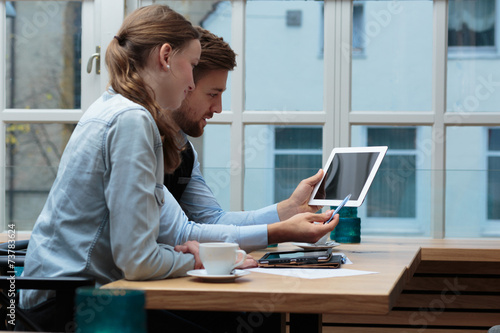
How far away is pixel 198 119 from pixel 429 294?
4.45 ft

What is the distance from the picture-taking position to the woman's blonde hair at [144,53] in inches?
56.1

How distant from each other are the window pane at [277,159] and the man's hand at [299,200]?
86 cm

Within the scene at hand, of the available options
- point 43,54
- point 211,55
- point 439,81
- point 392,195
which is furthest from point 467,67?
point 43,54

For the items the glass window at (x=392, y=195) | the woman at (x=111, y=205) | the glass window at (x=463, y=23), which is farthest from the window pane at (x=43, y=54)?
the woman at (x=111, y=205)

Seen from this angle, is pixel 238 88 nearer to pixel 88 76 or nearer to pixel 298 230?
pixel 88 76

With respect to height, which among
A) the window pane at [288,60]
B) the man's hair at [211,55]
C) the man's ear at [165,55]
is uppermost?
the window pane at [288,60]

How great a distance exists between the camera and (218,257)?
48.2 inches

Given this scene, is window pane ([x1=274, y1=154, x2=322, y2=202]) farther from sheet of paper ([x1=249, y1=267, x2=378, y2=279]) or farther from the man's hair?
sheet of paper ([x1=249, y1=267, x2=378, y2=279])

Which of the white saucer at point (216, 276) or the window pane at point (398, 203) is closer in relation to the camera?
the white saucer at point (216, 276)

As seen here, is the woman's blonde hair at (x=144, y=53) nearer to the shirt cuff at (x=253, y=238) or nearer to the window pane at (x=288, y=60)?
the shirt cuff at (x=253, y=238)

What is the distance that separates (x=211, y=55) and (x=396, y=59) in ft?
29.0

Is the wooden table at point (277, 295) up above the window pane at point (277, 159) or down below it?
below

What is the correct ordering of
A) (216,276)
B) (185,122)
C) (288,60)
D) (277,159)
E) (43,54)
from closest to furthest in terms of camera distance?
1. (216,276)
2. (185,122)
3. (277,159)
4. (43,54)
5. (288,60)

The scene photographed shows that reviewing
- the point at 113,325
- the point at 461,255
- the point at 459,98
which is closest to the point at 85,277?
the point at 113,325
